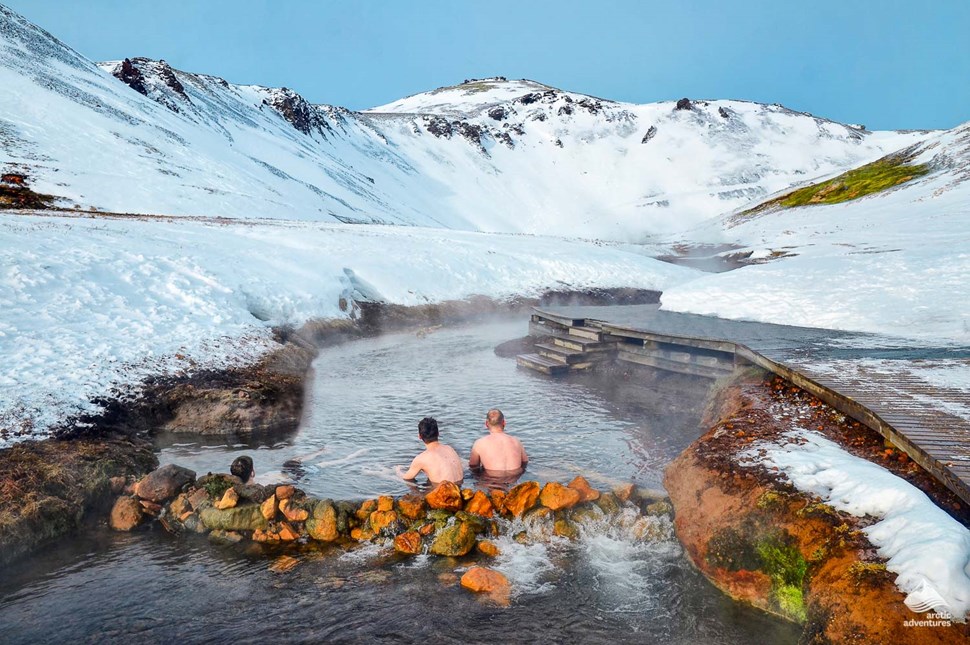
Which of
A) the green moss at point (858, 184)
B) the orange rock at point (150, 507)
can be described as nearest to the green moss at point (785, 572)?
the orange rock at point (150, 507)

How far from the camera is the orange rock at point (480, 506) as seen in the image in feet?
26.1

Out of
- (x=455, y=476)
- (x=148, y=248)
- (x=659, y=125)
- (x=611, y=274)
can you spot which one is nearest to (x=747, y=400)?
(x=455, y=476)

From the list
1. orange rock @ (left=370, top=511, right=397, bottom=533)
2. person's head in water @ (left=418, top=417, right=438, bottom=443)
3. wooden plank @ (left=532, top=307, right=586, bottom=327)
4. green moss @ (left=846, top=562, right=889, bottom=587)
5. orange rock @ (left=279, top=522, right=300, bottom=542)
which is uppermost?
wooden plank @ (left=532, top=307, right=586, bottom=327)

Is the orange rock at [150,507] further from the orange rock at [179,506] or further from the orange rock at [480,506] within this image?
the orange rock at [480,506]

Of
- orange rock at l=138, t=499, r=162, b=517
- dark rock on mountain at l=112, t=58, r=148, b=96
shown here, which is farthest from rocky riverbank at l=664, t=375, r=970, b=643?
dark rock on mountain at l=112, t=58, r=148, b=96

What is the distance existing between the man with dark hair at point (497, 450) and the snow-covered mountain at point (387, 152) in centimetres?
3378

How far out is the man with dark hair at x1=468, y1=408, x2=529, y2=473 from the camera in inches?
374

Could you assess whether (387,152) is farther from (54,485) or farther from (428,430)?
(54,485)

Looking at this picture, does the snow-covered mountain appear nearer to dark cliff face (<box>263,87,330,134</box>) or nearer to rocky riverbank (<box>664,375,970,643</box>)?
dark cliff face (<box>263,87,330,134</box>)

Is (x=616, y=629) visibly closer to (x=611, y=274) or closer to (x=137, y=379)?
(x=137, y=379)

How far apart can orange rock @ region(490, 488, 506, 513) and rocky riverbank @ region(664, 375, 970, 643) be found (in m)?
2.37

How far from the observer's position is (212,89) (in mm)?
97312

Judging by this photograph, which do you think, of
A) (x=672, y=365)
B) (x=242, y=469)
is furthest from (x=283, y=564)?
(x=672, y=365)

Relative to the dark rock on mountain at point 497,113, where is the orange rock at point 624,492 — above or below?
below
